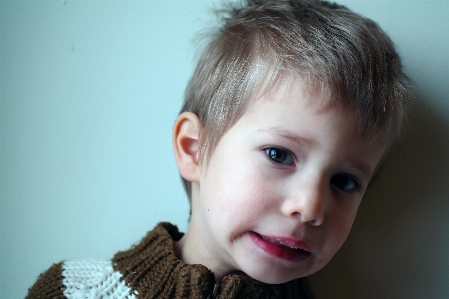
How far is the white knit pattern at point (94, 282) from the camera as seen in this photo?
78 centimetres

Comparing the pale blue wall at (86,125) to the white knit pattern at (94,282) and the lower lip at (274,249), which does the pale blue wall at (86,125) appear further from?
the lower lip at (274,249)

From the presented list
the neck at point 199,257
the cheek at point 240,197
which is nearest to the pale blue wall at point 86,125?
the neck at point 199,257

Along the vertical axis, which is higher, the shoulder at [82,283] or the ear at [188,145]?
the ear at [188,145]

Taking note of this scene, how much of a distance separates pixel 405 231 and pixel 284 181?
408mm

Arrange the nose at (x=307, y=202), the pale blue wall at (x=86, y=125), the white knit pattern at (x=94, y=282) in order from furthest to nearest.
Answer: the pale blue wall at (x=86, y=125) < the white knit pattern at (x=94, y=282) < the nose at (x=307, y=202)

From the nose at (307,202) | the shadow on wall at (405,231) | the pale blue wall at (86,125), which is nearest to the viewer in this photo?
the nose at (307,202)

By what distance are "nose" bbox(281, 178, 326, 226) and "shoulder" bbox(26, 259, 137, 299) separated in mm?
353

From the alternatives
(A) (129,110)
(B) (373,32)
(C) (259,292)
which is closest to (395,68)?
(B) (373,32)

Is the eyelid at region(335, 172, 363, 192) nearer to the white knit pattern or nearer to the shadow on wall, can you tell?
the shadow on wall

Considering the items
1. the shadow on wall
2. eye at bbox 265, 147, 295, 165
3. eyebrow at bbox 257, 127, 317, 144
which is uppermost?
eyebrow at bbox 257, 127, 317, 144

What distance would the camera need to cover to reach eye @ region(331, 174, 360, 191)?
752mm

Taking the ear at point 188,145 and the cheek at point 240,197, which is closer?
the cheek at point 240,197

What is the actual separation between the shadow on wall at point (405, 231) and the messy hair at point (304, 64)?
171 mm

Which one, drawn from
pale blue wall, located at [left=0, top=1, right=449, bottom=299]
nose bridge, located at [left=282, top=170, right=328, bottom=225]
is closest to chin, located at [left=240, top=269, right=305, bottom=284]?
nose bridge, located at [left=282, top=170, right=328, bottom=225]
